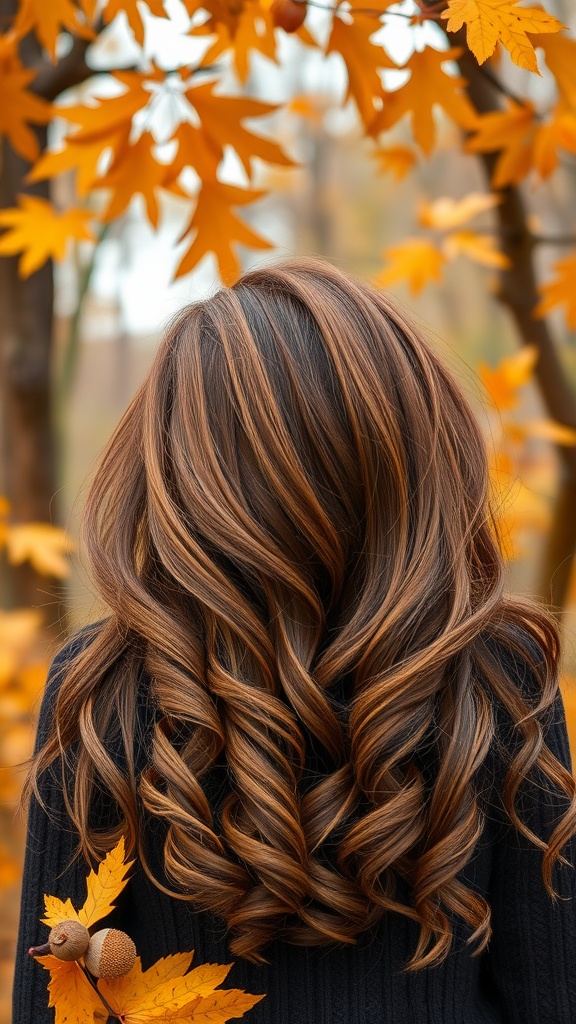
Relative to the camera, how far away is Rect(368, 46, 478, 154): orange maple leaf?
4.08 feet

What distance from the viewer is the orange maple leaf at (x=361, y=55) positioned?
3.92 ft

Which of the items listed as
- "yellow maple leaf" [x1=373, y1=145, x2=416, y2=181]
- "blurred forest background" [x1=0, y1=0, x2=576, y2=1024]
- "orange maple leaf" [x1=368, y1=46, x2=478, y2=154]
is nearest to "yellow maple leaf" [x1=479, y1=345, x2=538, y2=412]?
"blurred forest background" [x1=0, y1=0, x2=576, y2=1024]

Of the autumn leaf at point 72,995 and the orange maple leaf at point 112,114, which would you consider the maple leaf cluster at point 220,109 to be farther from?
the autumn leaf at point 72,995

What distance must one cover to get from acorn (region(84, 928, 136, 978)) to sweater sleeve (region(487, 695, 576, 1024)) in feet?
1.55

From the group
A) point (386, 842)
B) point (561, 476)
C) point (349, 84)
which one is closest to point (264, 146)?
point (349, 84)

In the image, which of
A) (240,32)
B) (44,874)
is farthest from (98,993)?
(240,32)

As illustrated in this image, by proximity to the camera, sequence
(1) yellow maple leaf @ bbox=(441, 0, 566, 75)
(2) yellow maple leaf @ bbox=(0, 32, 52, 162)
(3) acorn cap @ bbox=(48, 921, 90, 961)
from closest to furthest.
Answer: (3) acorn cap @ bbox=(48, 921, 90, 961)
(1) yellow maple leaf @ bbox=(441, 0, 566, 75)
(2) yellow maple leaf @ bbox=(0, 32, 52, 162)

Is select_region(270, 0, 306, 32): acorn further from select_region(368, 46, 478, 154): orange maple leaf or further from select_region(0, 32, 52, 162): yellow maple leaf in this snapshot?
select_region(0, 32, 52, 162): yellow maple leaf

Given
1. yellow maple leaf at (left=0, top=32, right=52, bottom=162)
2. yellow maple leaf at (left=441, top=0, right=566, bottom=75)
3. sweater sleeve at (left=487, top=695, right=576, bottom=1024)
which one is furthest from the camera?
yellow maple leaf at (left=0, top=32, right=52, bottom=162)

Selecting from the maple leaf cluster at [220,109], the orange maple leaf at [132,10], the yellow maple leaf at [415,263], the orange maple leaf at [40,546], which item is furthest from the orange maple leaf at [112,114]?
the yellow maple leaf at [415,263]

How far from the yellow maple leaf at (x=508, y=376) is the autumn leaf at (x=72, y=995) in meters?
1.68

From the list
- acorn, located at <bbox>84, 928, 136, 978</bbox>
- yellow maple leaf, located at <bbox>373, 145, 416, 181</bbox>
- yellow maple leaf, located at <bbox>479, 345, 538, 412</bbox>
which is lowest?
acorn, located at <bbox>84, 928, 136, 978</bbox>

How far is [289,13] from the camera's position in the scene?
1.13 metres

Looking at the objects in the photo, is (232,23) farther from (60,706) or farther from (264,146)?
(60,706)
